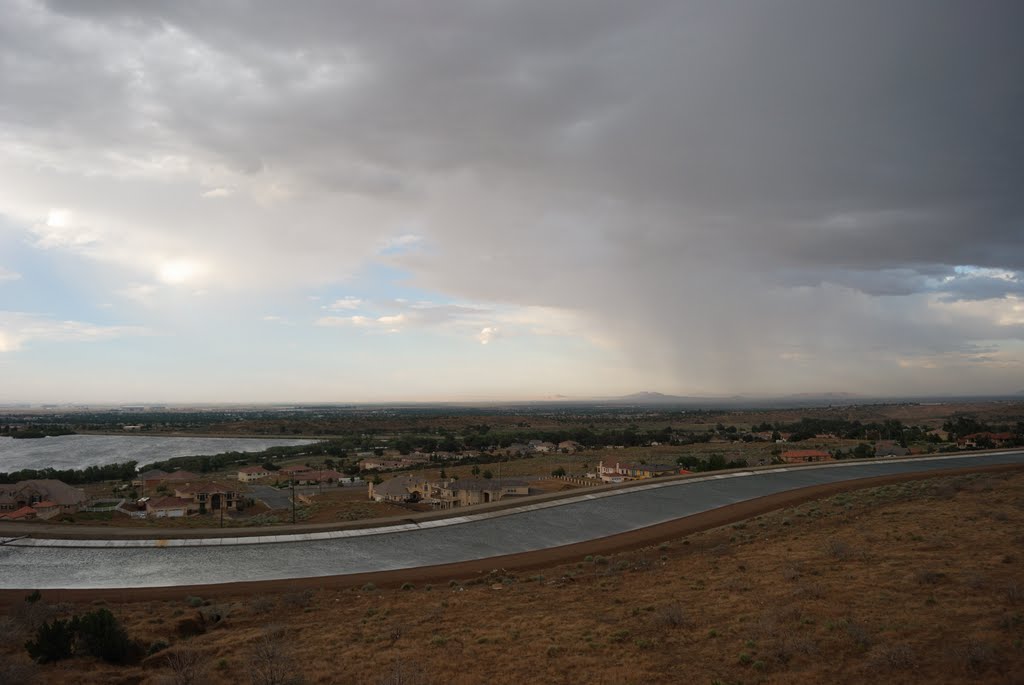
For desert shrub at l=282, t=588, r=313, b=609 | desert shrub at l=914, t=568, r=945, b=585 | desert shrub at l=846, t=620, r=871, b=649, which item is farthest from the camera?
desert shrub at l=282, t=588, r=313, b=609

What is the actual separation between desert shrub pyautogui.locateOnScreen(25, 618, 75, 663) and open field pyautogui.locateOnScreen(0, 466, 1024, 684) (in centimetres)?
51

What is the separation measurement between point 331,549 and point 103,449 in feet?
406

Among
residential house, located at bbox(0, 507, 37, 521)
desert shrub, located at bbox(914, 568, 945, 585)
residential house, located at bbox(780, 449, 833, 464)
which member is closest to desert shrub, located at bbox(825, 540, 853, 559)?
desert shrub, located at bbox(914, 568, 945, 585)

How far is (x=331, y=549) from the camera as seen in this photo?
25.4 m

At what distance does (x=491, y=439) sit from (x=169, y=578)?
8526cm

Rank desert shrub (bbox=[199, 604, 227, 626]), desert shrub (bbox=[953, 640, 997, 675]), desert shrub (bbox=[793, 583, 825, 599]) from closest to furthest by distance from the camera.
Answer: desert shrub (bbox=[953, 640, 997, 675]) < desert shrub (bbox=[793, 583, 825, 599]) < desert shrub (bbox=[199, 604, 227, 626])

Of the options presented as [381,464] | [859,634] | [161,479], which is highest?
[859,634]

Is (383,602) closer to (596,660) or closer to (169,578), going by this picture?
(596,660)

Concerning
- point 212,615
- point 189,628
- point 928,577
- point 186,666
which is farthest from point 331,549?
point 928,577

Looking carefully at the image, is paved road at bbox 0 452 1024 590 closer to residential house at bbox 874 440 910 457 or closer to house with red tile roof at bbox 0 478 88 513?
house with red tile roof at bbox 0 478 88 513

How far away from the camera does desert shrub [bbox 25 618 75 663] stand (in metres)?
12.0

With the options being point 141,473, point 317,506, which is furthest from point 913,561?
point 141,473

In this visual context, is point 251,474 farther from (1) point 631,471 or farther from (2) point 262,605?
(2) point 262,605

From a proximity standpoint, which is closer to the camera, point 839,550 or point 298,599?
point 298,599
